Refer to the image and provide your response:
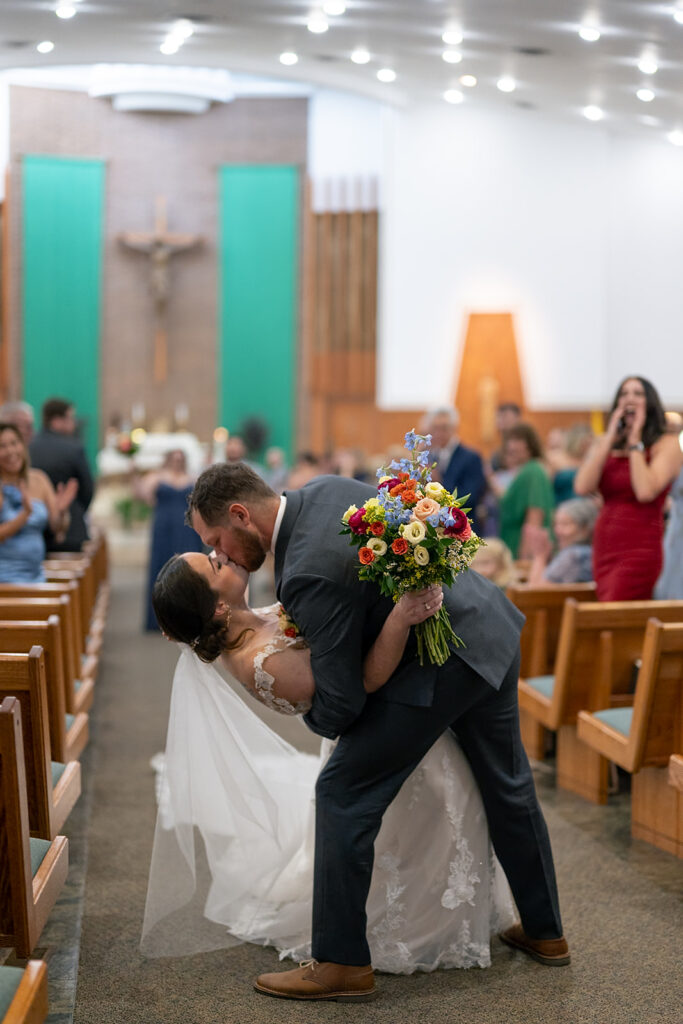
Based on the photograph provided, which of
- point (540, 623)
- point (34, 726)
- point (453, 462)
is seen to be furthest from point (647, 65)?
point (34, 726)

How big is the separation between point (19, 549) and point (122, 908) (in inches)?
94.0

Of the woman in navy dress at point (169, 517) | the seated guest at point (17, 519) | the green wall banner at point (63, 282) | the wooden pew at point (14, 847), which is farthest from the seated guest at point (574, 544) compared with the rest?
the green wall banner at point (63, 282)

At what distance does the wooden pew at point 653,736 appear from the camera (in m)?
3.70

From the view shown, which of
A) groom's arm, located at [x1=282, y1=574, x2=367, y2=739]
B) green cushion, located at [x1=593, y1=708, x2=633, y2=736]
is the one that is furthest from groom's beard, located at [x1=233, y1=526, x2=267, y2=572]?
green cushion, located at [x1=593, y1=708, x2=633, y2=736]

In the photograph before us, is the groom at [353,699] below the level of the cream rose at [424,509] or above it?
below

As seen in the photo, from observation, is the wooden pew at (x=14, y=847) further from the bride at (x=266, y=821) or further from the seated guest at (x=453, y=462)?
the seated guest at (x=453, y=462)

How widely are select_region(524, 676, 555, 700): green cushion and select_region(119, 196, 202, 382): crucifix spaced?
475 inches

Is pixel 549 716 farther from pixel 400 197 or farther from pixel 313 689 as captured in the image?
pixel 400 197

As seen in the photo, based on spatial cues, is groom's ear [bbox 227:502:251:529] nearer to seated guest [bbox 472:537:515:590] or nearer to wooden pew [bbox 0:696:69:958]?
wooden pew [bbox 0:696:69:958]

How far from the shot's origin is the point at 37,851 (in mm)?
2820

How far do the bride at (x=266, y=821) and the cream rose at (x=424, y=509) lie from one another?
18 cm

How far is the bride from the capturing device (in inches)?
114

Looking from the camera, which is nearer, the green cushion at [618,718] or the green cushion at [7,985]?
the green cushion at [7,985]

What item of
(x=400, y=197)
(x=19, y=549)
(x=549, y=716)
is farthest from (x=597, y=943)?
(x=400, y=197)
